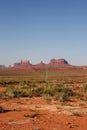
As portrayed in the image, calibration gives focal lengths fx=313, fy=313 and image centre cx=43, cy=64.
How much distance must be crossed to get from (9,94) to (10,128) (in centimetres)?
1009

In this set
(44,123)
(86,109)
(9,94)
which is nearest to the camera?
(44,123)

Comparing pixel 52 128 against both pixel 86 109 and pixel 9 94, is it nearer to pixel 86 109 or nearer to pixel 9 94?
pixel 86 109

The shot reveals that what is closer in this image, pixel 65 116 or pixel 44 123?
pixel 44 123

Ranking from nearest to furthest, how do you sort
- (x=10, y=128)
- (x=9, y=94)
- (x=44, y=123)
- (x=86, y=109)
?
(x=10, y=128), (x=44, y=123), (x=86, y=109), (x=9, y=94)

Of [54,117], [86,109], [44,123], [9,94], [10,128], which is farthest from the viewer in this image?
[9,94]

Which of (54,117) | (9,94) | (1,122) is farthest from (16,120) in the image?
(9,94)

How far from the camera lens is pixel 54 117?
13141 mm

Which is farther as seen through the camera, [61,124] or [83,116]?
[83,116]

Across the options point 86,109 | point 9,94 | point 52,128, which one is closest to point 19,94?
point 9,94

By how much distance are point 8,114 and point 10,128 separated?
8.98 feet

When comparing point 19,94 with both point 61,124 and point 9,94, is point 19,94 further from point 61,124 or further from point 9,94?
point 61,124

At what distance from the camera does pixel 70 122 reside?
12.2m

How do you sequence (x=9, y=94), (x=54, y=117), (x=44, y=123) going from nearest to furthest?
(x=44, y=123) → (x=54, y=117) → (x=9, y=94)

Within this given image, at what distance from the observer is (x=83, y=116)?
44.5ft
